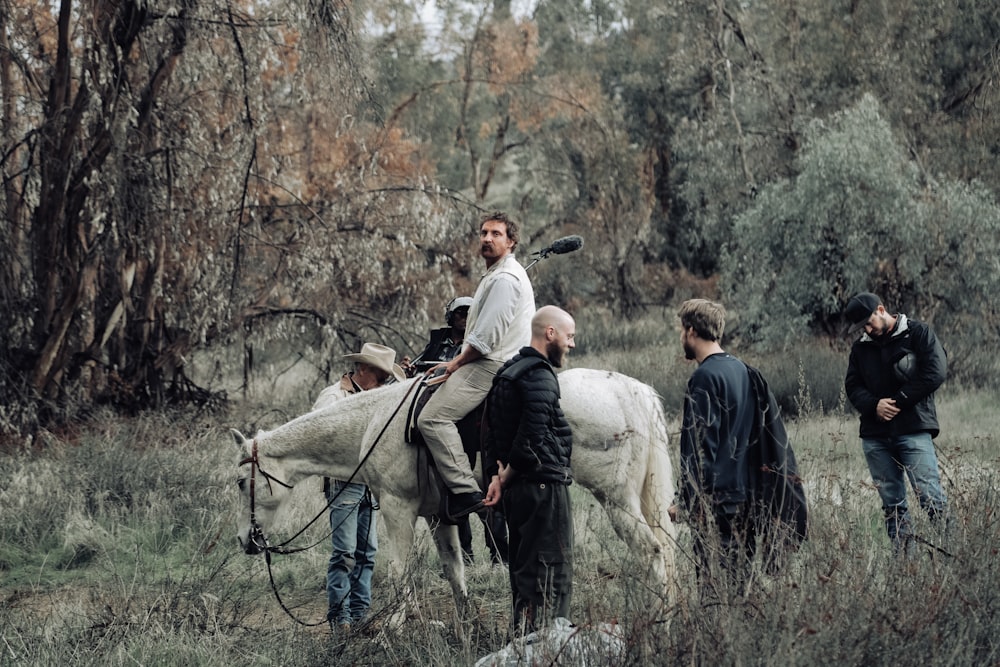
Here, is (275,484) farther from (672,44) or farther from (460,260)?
(672,44)

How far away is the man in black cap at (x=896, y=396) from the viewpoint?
23.8 feet

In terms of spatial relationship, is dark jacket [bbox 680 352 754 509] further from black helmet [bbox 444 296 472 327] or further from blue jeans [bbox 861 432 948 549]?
black helmet [bbox 444 296 472 327]

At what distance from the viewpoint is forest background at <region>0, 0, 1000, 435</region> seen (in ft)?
42.1

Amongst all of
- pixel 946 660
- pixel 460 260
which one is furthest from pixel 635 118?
pixel 946 660

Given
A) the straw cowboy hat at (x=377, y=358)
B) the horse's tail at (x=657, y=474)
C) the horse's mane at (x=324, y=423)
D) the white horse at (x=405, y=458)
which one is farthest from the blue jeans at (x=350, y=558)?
the horse's tail at (x=657, y=474)

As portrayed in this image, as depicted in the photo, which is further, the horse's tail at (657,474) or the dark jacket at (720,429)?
the horse's tail at (657,474)

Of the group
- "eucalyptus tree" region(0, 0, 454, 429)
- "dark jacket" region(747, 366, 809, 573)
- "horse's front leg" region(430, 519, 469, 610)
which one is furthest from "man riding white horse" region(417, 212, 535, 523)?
"eucalyptus tree" region(0, 0, 454, 429)

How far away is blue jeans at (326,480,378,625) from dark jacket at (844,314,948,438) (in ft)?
11.3

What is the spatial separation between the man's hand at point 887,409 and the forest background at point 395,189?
619cm

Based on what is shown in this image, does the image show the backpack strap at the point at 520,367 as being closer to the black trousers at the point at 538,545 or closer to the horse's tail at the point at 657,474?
the black trousers at the point at 538,545

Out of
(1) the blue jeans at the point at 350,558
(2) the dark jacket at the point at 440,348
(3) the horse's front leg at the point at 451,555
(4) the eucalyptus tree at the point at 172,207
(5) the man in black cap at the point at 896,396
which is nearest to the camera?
(1) the blue jeans at the point at 350,558

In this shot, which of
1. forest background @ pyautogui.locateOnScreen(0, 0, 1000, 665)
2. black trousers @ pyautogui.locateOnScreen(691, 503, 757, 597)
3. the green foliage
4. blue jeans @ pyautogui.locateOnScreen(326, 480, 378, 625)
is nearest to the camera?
black trousers @ pyautogui.locateOnScreen(691, 503, 757, 597)

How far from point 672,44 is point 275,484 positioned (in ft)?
89.5

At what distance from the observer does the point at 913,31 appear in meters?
23.4
